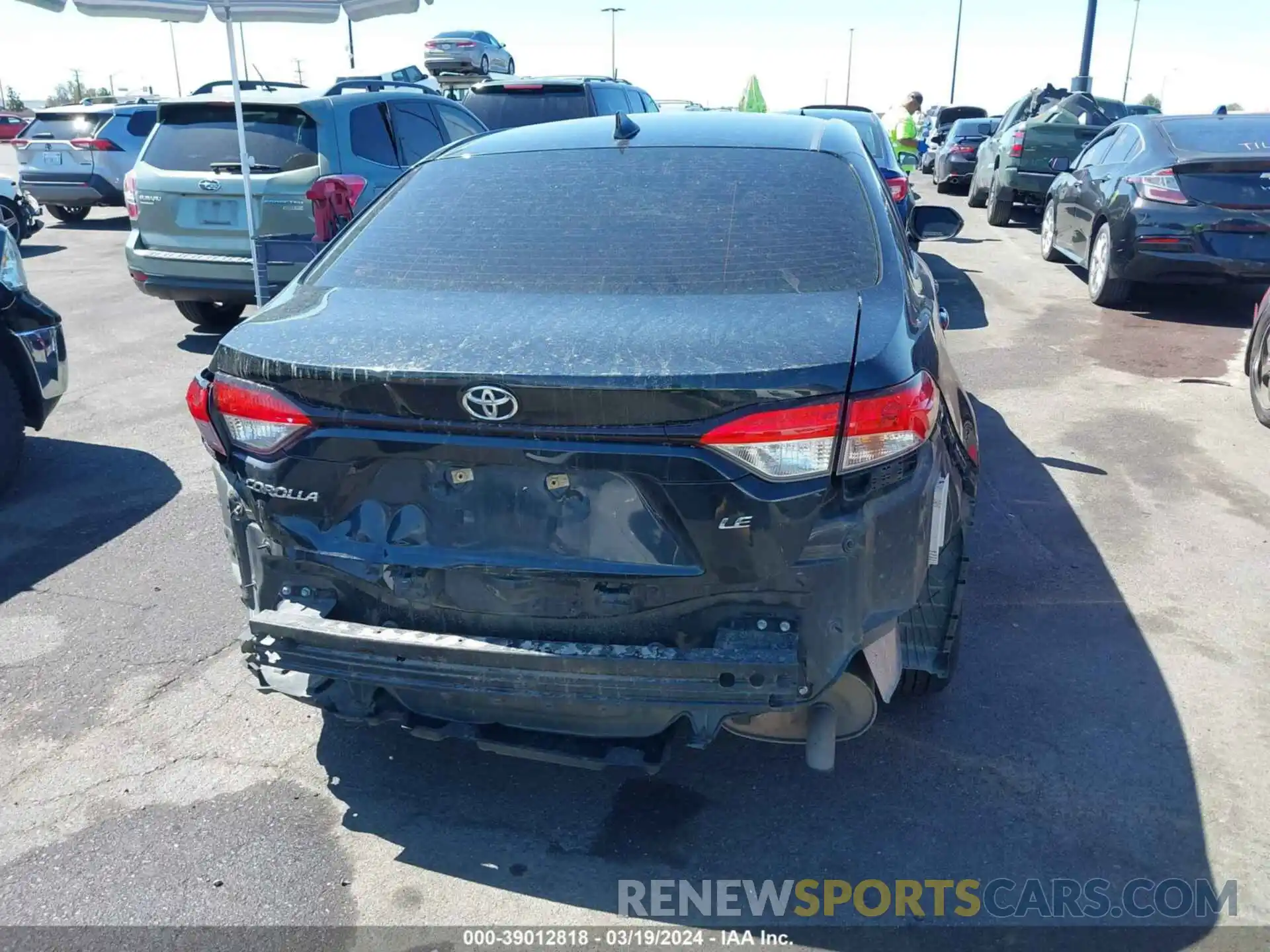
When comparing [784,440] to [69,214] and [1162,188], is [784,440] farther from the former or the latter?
[69,214]

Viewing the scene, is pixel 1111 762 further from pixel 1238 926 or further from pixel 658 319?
pixel 658 319

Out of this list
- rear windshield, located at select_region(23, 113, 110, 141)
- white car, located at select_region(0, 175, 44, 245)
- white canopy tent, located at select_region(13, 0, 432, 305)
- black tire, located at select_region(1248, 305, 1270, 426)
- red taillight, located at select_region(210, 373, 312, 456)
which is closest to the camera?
red taillight, located at select_region(210, 373, 312, 456)

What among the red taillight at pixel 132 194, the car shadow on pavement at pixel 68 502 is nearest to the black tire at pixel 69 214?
the red taillight at pixel 132 194

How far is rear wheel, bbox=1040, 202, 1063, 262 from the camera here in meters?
10.9

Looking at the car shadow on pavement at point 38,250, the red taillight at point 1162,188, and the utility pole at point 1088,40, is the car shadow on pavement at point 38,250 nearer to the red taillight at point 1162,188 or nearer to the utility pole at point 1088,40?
the red taillight at point 1162,188

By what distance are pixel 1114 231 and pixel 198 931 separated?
856cm

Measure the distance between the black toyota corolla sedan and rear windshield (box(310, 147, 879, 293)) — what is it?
17 mm

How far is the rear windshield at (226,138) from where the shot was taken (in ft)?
24.9

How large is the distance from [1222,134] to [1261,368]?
342 centimetres

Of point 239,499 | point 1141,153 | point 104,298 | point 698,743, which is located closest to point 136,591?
point 239,499

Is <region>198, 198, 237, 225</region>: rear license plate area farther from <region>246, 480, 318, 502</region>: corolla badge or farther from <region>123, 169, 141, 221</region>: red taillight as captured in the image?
<region>246, 480, 318, 502</region>: corolla badge

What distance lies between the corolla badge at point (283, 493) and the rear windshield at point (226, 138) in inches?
218

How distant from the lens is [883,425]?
237 centimetres

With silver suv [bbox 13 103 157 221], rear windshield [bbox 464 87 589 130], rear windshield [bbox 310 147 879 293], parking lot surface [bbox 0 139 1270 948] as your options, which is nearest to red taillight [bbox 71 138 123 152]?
silver suv [bbox 13 103 157 221]
